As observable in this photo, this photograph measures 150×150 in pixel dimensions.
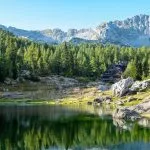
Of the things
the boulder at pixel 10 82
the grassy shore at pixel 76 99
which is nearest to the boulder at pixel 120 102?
→ the grassy shore at pixel 76 99

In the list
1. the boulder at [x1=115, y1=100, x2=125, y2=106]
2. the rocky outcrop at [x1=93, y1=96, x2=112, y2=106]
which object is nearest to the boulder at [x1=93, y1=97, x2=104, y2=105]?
the rocky outcrop at [x1=93, y1=96, x2=112, y2=106]

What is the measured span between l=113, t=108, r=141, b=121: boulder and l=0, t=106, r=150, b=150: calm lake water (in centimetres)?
268

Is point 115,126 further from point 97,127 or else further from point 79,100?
point 79,100

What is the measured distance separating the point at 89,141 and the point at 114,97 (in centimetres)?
6917

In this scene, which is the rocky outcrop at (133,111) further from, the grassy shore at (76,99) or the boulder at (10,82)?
the boulder at (10,82)

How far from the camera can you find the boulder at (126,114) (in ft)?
338

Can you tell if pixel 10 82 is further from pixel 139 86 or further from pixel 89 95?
pixel 139 86

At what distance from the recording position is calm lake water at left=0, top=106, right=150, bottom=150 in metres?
67.2

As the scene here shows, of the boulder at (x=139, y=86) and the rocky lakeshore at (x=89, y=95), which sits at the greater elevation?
the boulder at (x=139, y=86)

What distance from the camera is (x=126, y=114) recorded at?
103938 mm

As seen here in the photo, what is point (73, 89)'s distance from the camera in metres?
172

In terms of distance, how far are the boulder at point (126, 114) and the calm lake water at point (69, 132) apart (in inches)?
106

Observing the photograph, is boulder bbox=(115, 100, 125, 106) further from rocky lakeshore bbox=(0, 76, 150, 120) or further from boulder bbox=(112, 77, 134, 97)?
boulder bbox=(112, 77, 134, 97)

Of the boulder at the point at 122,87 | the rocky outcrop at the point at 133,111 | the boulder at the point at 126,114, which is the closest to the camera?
the boulder at the point at 126,114
